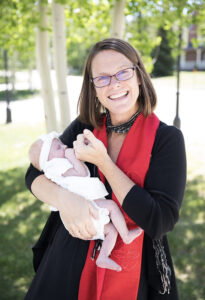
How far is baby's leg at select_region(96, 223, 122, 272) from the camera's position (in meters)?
1.81

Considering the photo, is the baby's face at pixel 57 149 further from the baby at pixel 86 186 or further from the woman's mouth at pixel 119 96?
the woman's mouth at pixel 119 96

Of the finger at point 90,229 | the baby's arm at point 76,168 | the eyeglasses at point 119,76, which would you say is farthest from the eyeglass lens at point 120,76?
the finger at point 90,229

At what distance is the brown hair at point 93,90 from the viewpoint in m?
1.94

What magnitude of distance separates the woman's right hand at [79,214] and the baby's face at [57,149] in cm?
44

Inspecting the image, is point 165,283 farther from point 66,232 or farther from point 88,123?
point 88,123

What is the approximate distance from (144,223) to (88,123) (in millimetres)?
886

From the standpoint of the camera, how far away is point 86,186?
195 cm

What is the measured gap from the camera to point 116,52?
193 cm

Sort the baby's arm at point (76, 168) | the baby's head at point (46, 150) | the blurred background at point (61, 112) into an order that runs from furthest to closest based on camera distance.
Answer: the blurred background at point (61, 112)
the baby's head at point (46, 150)
the baby's arm at point (76, 168)

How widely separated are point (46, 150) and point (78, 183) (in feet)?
1.35

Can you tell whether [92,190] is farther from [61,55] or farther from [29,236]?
[61,55]

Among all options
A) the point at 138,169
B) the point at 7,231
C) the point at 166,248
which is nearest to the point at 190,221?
the point at 7,231

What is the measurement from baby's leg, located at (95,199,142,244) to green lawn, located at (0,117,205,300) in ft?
7.41

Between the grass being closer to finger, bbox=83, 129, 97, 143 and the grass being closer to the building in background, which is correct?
finger, bbox=83, 129, 97, 143
